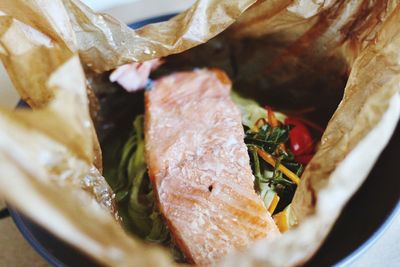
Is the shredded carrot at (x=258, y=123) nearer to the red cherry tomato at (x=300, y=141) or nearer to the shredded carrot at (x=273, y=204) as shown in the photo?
the red cherry tomato at (x=300, y=141)

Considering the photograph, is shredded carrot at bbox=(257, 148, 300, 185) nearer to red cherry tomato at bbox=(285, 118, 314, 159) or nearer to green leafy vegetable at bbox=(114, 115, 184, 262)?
red cherry tomato at bbox=(285, 118, 314, 159)

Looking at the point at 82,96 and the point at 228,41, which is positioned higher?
the point at 82,96

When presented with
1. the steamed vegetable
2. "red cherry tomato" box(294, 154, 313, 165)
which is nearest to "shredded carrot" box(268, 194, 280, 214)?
the steamed vegetable

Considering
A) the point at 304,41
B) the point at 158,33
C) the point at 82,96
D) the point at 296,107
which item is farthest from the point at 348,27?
the point at 82,96

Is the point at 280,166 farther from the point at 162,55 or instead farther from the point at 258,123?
the point at 162,55

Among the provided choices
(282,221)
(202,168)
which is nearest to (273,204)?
(282,221)

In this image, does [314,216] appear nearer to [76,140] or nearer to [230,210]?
[230,210]
